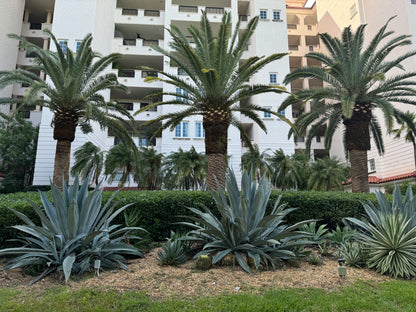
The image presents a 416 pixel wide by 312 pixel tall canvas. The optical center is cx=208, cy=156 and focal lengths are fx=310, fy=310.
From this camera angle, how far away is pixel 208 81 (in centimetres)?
1214

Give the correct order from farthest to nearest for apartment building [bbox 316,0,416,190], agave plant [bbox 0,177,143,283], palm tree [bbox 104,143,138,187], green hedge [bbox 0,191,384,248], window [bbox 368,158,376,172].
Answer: window [bbox 368,158,376,172] → apartment building [bbox 316,0,416,190] → palm tree [bbox 104,143,138,187] → green hedge [bbox 0,191,384,248] → agave plant [bbox 0,177,143,283]

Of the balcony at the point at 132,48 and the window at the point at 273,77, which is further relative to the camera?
the window at the point at 273,77

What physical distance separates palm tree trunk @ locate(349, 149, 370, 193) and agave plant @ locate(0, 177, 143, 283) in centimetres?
1139

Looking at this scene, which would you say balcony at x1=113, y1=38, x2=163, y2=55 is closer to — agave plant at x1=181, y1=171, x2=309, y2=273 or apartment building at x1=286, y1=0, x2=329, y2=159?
apartment building at x1=286, y1=0, x2=329, y2=159

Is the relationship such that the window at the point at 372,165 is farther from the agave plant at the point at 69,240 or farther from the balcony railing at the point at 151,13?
the agave plant at the point at 69,240

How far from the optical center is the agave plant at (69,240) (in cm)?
595

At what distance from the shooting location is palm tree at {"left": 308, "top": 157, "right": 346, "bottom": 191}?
2455cm

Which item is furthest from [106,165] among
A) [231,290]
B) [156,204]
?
[231,290]

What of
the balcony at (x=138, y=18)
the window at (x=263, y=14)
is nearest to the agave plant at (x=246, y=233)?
the balcony at (x=138, y=18)

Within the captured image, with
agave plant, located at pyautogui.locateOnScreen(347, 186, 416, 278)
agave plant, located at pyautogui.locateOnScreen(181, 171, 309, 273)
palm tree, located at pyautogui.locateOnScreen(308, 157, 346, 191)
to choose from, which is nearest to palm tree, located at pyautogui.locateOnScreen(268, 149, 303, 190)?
palm tree, located at pyautogui.locateOnScreen(308, 157, 346, 191)

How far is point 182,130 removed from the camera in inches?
1144

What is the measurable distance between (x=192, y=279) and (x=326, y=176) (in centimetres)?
2096

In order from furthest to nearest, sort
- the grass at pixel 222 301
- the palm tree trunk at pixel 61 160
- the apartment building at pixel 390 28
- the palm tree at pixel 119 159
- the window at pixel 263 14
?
the window at pixel 263 14
the apartment building at pixel 390 28
the palm tree at pixel 119 159
the palm tree trunk at pixel 61 160
the grass at pixel 222 301

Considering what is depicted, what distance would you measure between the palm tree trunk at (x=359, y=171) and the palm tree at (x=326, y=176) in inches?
404
